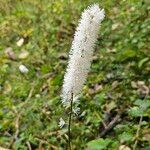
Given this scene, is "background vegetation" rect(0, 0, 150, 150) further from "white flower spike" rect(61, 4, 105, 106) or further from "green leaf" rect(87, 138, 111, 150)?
"white flower spike" rect(61, 4, 105, 106)

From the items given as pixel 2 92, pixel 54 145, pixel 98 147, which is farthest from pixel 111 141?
pixel 2 92

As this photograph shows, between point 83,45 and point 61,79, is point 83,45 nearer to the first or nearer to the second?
point 83,45

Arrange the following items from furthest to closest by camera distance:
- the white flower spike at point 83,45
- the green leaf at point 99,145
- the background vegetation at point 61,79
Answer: the background vegetation at point 61,79 < the green leaf at point 99,145 < the white flower spike at point 83,45

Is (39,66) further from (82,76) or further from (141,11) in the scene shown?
(82,76)

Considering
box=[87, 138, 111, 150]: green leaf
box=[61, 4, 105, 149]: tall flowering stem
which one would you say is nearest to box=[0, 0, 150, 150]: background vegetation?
box=[87, 138, 111, 150]: green leaf

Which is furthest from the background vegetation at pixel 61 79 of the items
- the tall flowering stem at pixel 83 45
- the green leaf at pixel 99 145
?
the tall flowering stem at pixel 83 45

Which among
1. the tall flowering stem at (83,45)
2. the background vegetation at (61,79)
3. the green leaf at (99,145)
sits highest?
the background vegetation at (61,79)

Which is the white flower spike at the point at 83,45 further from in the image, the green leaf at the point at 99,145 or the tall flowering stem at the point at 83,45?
the green leaf at the point at 99,145
